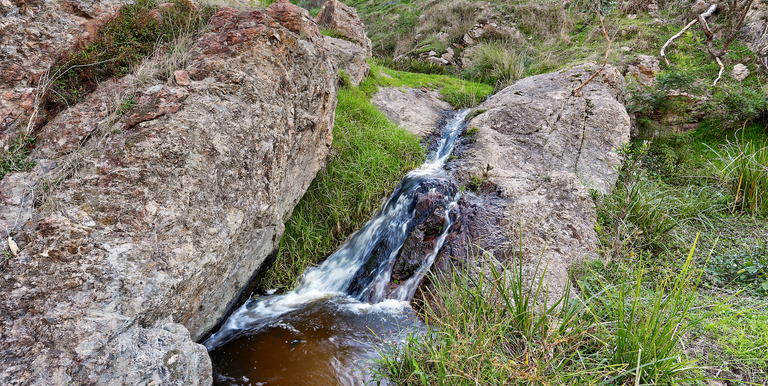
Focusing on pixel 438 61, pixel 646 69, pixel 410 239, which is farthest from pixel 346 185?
pixel 438 61

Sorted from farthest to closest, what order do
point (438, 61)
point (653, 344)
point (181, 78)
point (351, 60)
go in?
1. point (438, 61)
2. point (351, 60)
3. point (181, 78)
4. point (653, 344)

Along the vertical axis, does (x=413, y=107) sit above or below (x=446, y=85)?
below

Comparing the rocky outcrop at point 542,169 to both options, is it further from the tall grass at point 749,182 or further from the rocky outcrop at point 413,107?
the tall grass at point 749,182

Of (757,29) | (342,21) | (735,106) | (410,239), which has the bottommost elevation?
(410,239)

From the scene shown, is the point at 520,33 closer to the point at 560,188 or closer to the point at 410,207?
the point at 560,188

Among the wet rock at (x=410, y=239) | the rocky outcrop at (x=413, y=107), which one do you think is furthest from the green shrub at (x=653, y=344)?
the rocky outcrop at (x=413, y=107)

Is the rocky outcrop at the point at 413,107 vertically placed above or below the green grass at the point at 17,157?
below

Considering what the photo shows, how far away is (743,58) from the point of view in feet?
20.4

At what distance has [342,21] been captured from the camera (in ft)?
28.3

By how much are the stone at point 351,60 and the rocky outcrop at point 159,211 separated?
10.8 feet

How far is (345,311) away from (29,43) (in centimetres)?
390

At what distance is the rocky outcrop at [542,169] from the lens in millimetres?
3768

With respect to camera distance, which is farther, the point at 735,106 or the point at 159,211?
the point at 735,106

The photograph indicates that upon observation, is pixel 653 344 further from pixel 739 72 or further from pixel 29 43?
pixel 739 72
